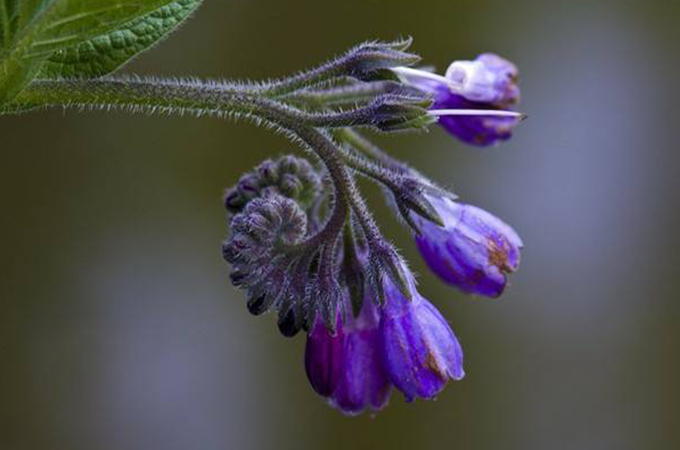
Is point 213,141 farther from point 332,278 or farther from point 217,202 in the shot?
point 332,278

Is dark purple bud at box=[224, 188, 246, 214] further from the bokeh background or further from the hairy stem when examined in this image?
the bokeh background

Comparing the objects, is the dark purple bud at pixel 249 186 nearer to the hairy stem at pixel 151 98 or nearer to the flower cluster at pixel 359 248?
the flower cluster at pixel 359 248

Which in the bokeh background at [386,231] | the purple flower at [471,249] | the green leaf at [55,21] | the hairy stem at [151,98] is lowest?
the purple flower at [471,249]

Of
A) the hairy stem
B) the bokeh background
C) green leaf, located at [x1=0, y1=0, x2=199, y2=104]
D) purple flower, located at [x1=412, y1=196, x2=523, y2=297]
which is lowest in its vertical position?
purple flower, located at [x1=412, y1=196, x2=523, y2=297]

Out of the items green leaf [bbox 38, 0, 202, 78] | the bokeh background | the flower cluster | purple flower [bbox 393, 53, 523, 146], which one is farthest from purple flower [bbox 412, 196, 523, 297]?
the bokeh background

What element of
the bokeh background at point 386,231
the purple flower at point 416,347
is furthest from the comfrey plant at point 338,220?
the bokeh background at point 386,231

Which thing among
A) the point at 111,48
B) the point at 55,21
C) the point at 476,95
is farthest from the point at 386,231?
the point at 55,21

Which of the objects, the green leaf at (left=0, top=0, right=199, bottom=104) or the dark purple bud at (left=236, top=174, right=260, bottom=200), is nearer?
the green leaf at (left=0, top=0, right=199, bottom=104)

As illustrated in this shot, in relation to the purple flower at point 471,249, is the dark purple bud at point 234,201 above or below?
above
